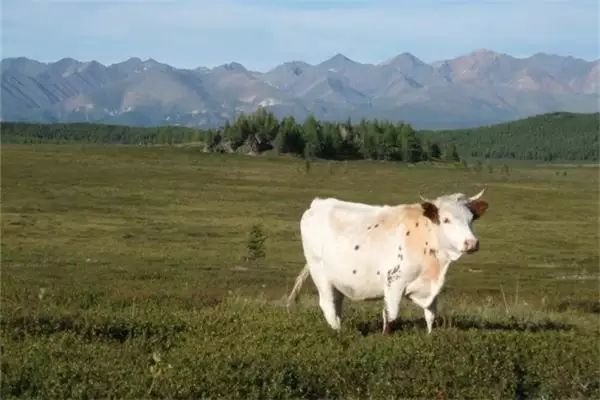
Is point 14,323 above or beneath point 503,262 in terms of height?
above

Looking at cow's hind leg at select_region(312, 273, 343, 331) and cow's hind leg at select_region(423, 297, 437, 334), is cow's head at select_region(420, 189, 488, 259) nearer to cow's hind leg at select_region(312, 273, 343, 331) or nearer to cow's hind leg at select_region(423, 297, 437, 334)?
cow's hind leg at select_region(423, 297, 437, 334)

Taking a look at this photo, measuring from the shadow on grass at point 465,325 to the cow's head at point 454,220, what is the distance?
4.20 ft

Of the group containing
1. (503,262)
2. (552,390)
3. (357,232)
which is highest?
(357,232)

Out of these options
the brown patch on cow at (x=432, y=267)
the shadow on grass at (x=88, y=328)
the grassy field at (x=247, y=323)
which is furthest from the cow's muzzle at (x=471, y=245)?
the shadow on grass at (x=88, y=328)

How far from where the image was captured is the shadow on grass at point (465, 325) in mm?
13055


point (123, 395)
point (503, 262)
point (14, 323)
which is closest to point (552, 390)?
point (123, 395)

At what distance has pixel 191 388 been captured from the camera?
929 centimetres

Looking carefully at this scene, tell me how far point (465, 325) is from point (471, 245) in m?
2.34

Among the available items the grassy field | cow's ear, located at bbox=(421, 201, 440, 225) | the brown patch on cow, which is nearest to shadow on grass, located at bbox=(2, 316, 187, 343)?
the grassy field

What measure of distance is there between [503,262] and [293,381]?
161 feet

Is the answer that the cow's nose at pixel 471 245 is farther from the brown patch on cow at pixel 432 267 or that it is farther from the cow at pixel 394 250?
the brown patch on cow at pixel 432 267

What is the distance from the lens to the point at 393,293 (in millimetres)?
12273

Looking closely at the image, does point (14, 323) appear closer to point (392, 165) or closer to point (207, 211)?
point (207, 211)

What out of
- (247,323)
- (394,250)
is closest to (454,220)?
(394,250)
